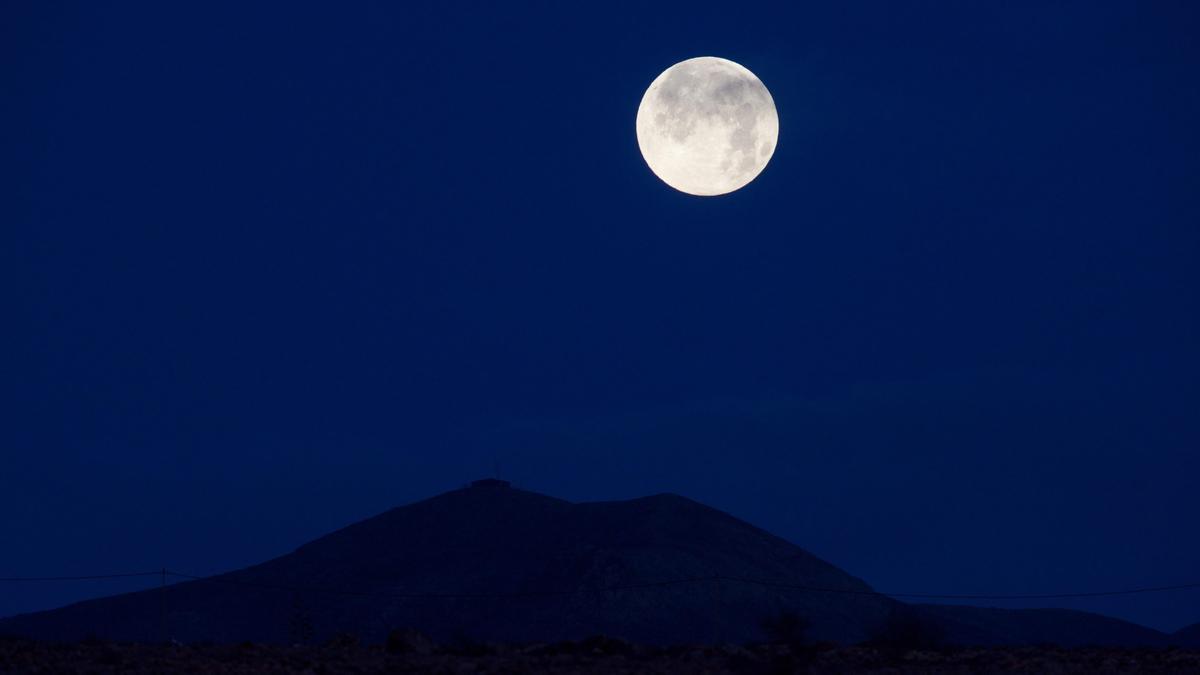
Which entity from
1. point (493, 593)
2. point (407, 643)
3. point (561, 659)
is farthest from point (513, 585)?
point (561, 659)

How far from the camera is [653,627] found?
123 m

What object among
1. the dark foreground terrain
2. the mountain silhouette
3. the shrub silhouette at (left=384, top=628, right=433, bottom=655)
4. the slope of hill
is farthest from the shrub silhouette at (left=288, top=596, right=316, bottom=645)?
the dark foreground terrain

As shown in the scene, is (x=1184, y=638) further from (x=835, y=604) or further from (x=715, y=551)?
(x=715, y=551)

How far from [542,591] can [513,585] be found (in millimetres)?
7442

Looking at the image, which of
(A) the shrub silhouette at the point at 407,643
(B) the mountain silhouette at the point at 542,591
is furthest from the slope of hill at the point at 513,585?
(A) the shrub silhouette at the point at 407,643

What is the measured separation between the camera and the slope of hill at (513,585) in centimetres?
12706

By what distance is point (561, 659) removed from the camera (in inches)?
1228

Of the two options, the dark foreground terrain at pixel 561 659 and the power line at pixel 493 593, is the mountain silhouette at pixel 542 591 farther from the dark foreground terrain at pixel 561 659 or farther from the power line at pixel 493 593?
the dark foreground terrain at pixel 561 659

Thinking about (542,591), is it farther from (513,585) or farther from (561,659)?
(561,659)

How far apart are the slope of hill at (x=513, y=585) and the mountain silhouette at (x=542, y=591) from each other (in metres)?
0.22

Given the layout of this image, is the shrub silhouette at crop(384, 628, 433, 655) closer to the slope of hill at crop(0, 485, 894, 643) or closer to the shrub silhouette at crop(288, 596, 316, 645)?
the shrub silhouette at crop(288, 596, 316, 645)

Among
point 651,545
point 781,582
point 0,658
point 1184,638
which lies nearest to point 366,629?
point 651,545

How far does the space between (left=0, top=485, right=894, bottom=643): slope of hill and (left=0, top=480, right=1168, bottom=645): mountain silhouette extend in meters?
0.22

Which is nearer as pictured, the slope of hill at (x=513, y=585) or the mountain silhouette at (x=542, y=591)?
the slope of hill at (x=513, y=585)
